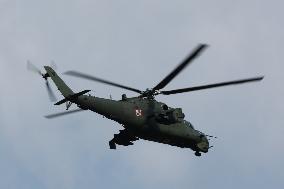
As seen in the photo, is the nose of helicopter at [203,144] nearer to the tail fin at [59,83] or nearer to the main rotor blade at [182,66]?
the main rotor blade at [182,66]

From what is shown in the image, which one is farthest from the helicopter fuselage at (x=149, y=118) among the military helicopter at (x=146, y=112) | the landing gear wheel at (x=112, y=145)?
the landing gear wheel at (x=112, y=145)

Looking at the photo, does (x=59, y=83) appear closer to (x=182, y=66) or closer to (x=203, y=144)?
(x=182, y=66)

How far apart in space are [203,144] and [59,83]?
16.7 m

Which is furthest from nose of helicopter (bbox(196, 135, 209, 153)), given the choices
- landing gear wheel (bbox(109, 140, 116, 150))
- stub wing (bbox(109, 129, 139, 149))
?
landing gear wheel (bbox(109, 140, 116, 150))

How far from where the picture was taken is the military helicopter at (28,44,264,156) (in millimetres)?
57906

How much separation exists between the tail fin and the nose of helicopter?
1529 cm

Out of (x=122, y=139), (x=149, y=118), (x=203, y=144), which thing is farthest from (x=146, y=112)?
(x=203, y=144)


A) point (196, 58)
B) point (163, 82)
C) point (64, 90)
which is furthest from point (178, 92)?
point (64, 90)

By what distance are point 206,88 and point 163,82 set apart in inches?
148

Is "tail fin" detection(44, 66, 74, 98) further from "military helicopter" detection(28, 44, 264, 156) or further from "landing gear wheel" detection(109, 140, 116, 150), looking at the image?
"landing gear wheel" detection(109, 140, 116, 150)

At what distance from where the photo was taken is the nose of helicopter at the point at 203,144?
221ft

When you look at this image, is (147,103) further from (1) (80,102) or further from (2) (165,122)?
(1) (80,102)

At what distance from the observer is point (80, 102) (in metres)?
58.2

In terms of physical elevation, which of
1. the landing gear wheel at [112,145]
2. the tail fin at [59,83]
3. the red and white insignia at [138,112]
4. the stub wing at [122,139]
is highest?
the tail fin at [59,83]
